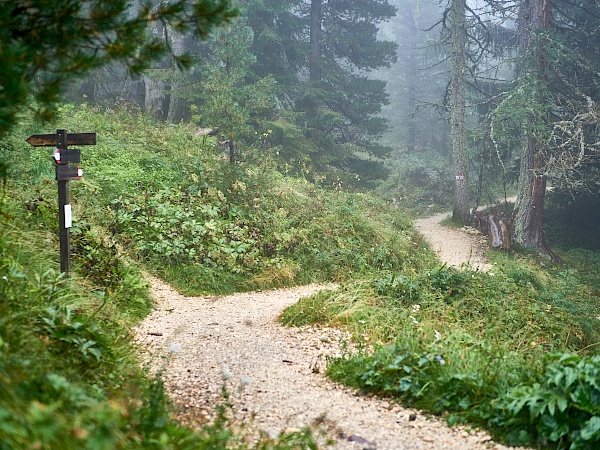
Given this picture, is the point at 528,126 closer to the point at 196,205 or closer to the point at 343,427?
the point at 196,205

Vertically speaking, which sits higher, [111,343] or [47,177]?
[47,177]

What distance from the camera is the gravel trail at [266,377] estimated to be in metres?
4.31

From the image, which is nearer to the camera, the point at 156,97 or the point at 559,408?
the point at 559,408

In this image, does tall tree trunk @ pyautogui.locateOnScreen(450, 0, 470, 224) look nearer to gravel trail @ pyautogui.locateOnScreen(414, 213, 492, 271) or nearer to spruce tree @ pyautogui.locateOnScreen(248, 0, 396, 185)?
gravel trail @ pyautogui.locateOnScreen(414, 213, 492, 271)

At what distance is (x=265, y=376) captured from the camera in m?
5.75

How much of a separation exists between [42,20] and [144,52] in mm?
748

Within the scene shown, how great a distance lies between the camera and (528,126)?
52.2 ft

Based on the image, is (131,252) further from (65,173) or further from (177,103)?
(177,103)

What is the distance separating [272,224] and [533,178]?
9246mm

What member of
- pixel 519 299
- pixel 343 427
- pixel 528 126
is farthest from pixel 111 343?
pixel 528 126

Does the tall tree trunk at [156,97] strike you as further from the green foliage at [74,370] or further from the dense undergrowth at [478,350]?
the dense undergrowth at [478,350]

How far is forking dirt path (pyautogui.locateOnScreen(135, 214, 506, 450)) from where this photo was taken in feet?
14.1

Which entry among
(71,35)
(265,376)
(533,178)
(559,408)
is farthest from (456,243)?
(71,35)

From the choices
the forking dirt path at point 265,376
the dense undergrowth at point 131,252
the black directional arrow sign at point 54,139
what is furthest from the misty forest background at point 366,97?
the forking dirt path at point 265,376
